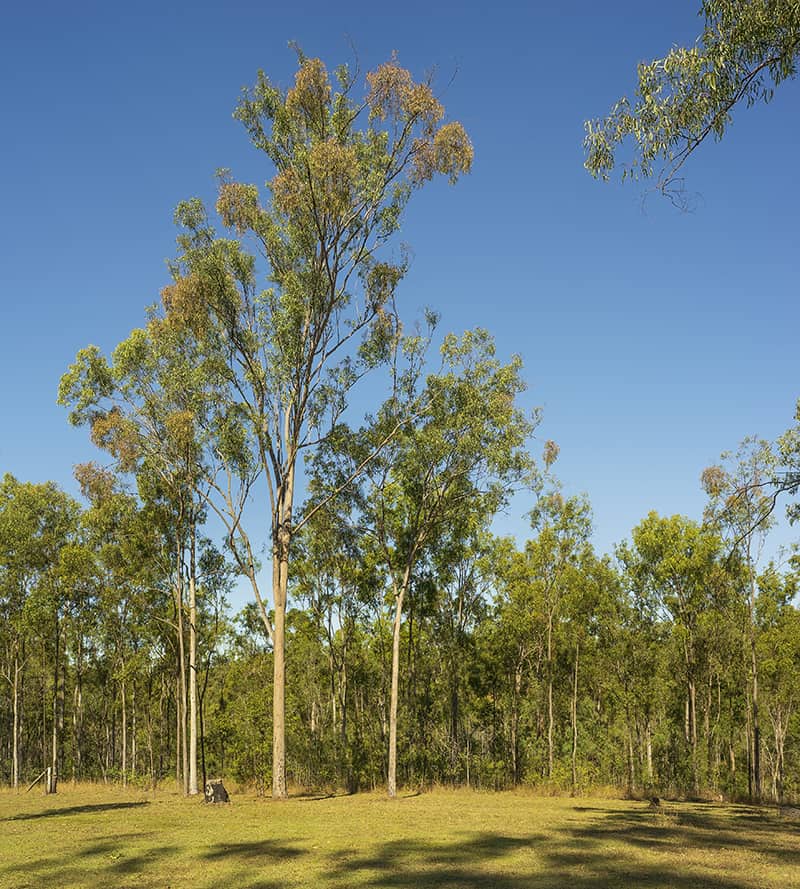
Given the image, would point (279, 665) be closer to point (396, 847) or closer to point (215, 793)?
point (215, 793)

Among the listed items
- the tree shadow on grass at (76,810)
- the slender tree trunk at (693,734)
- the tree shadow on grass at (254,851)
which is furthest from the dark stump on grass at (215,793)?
→ the slender tree trunk at (693,734)

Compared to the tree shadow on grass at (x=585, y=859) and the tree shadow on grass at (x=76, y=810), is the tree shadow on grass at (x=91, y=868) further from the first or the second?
the tree shadow on grass at (x=76, y=810)

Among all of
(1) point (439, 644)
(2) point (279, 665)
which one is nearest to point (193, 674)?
(2) point (279, 665)

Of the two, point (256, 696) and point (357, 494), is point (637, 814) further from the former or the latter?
point (256, 696)

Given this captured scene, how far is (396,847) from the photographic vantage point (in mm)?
13820

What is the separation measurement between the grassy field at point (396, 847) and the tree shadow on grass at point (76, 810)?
3.1 inches

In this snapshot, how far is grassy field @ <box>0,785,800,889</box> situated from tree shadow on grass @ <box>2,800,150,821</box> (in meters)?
0.08

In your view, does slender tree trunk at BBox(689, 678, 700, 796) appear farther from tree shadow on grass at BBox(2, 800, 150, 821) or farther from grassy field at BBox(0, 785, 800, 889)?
tree shadow on grass at BBox(2, 800, 150, 821)

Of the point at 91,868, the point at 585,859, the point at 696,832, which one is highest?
the point at 91,868

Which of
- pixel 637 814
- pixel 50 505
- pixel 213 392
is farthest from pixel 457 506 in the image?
pixel 50 505

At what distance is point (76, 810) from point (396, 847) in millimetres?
13292

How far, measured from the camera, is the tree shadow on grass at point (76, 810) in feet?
66.3

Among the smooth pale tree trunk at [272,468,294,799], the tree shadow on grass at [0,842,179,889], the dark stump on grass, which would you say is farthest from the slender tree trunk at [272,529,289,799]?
the tree shadow on grass at [0,842,179,889]

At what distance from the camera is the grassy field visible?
10664mm
